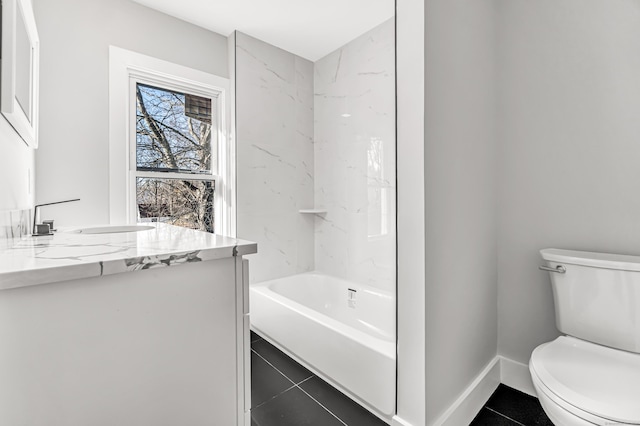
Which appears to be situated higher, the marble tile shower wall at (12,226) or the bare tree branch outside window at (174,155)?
the bare tree branch outside window at (174,155)

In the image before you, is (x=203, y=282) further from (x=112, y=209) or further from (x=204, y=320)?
(x=112, y=209)

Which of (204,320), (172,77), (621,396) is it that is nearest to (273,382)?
(204,320)

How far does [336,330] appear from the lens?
69.4 inches

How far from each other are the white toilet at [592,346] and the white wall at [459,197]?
32 centimetres

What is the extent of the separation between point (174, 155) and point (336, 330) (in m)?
1.80

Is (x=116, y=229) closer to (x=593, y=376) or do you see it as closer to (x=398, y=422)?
(x=398, y=422)

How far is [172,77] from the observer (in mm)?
2330

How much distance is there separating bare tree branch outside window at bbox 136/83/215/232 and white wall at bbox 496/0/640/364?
220 cm

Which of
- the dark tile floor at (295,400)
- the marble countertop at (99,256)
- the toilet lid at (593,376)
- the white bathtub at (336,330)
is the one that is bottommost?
the dark tile floor at (295,400)

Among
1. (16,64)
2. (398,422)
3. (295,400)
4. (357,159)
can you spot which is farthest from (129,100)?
(398,422)

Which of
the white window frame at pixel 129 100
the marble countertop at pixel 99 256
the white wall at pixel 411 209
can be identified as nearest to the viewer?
the marble countertop at pixel 99 256

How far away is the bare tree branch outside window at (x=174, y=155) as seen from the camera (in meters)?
2.28

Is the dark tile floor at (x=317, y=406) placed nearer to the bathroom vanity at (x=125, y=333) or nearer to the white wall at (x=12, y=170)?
the bathroom vanity at (x=125, y=333)

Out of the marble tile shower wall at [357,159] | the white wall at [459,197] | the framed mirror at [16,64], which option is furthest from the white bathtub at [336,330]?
the framed mirror at [16,64]
